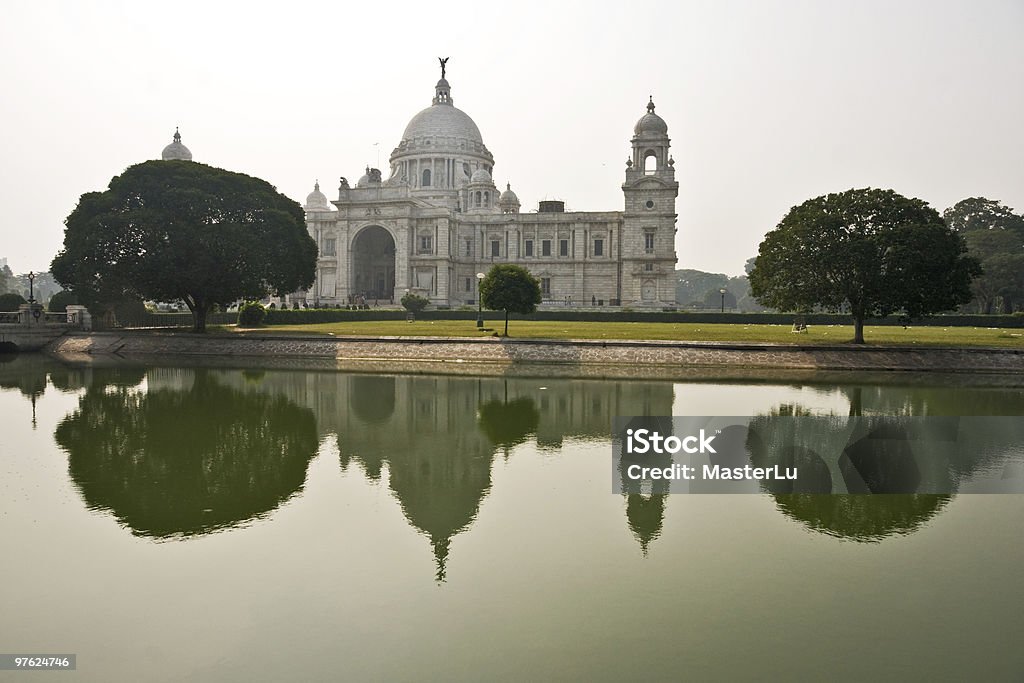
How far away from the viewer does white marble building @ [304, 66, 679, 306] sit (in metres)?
78.4

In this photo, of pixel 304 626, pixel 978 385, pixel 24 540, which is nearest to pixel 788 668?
pixel 304 626

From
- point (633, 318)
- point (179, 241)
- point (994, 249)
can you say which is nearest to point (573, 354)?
point (179, 241)

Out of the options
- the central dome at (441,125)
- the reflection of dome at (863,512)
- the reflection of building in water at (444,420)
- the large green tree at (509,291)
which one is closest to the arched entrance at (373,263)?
the central dome at (441,125)

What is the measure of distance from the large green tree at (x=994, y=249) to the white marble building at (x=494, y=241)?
1087 inches

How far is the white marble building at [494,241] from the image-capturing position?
78375 millimetres

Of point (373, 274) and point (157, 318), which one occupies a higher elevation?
point (373, 274)

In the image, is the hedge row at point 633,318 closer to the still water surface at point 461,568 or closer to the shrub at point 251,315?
the shrub at point 251,315

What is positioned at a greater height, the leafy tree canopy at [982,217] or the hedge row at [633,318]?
the leafy tree canopy at [982,217]

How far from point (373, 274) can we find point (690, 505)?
79.6 m

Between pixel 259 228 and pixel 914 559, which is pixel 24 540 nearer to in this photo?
pixel 914 559

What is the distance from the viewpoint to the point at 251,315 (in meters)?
51.2

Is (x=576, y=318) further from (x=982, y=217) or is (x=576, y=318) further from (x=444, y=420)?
(x=982, y=217)

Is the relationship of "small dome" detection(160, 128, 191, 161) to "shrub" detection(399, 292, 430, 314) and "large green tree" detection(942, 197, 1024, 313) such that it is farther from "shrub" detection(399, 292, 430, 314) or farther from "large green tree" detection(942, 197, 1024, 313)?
"large green tree" detection(942, 197, 1024, 313)

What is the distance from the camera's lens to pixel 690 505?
12.1 metres
